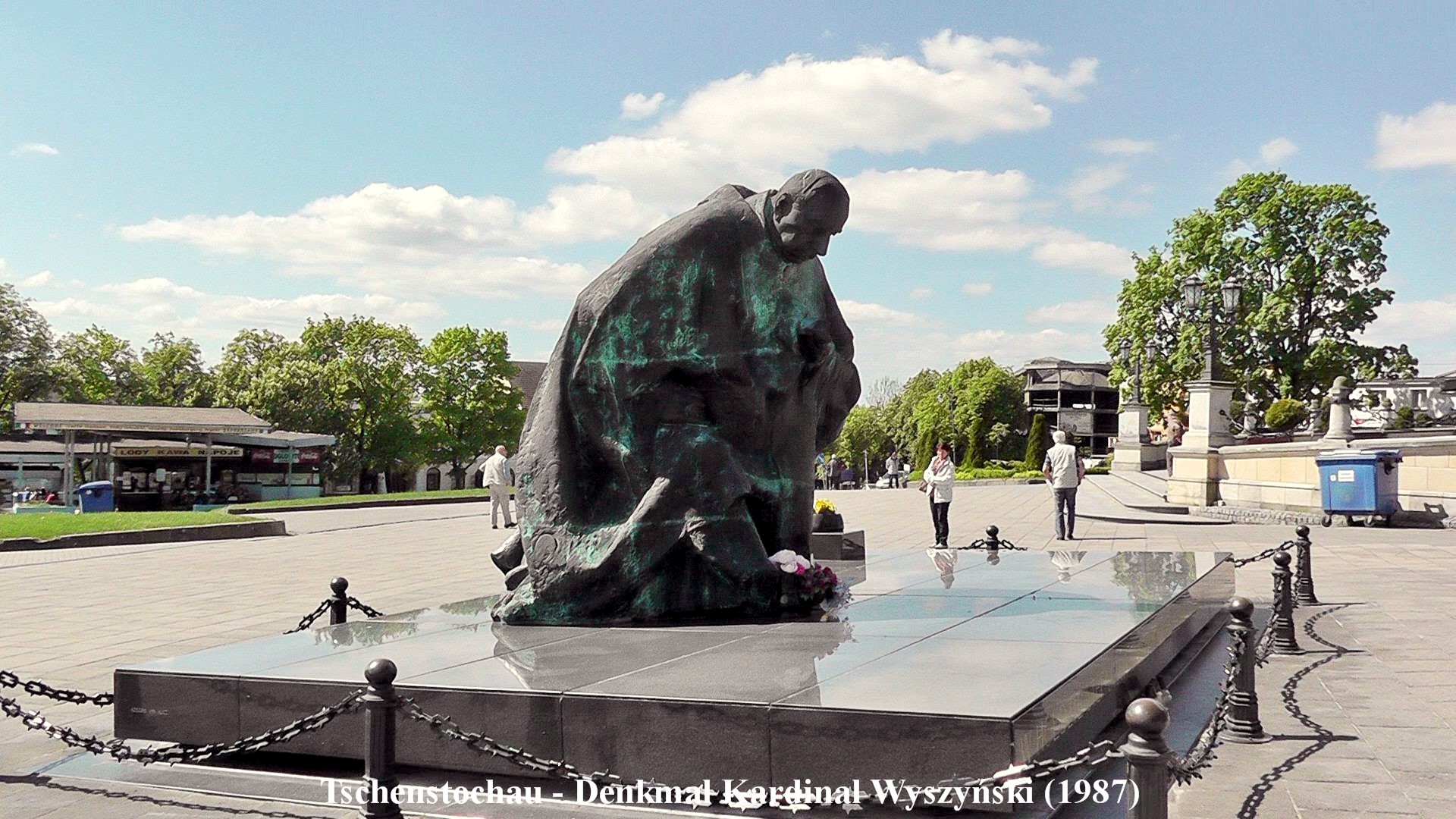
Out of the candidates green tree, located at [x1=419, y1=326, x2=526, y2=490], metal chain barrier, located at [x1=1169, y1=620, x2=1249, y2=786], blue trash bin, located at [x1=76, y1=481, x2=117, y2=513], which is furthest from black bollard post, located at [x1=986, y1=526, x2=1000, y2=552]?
green tree, located at [x1=419, y1=326, x2=526, y2=490]

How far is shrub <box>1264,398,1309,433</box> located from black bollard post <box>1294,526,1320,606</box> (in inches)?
1138

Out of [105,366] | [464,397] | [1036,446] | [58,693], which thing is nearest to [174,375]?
→ [105,366]

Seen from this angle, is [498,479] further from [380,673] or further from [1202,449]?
[380,673]

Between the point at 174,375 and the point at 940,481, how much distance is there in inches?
2499

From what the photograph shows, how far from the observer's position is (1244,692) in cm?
614

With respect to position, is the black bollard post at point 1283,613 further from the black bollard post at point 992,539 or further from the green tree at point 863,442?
the green tree at point 863,442

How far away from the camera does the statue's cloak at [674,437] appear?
6.93m

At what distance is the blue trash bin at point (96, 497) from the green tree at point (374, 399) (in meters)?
23.3

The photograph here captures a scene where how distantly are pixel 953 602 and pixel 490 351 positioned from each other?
51.6 m

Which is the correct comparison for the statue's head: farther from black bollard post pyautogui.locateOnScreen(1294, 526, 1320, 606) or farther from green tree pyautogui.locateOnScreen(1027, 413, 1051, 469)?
green tree pyautogui.locateOnScreen(1027, 413, 1051, 469)

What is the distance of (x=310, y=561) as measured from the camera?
17.4 meters

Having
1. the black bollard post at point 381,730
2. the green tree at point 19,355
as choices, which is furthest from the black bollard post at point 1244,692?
the green tree at point 19,355

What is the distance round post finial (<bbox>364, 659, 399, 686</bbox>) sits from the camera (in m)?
4.20

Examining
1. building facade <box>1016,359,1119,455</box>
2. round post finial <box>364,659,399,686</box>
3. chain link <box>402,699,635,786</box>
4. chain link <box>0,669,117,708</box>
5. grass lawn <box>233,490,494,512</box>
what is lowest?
grass lawn <box>233,490,494,512</box>
